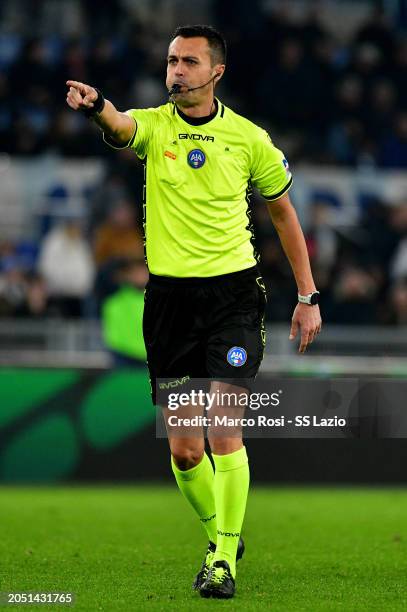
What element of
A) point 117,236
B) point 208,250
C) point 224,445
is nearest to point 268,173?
point 208,250

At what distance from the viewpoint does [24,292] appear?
1317 cm

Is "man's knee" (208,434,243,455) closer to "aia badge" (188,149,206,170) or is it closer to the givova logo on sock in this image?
the givova logo on sock

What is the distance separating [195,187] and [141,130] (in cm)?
36

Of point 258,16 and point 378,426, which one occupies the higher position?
point 258,16

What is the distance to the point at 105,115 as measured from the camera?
18.8ft

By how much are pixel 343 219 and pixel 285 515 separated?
19.5ft

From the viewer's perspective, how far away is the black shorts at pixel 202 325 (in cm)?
613

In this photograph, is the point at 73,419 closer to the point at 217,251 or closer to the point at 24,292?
the point at 24,292

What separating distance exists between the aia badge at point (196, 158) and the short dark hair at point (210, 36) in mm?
434

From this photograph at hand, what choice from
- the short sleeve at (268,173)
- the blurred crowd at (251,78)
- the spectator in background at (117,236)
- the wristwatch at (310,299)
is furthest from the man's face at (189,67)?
the blurred crowd at (251,78)

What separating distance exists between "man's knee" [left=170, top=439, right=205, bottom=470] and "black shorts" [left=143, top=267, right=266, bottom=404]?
24 cm

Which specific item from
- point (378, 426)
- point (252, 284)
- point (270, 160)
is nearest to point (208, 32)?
point (270, 160)

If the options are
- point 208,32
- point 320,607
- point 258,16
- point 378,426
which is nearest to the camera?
point 320,607

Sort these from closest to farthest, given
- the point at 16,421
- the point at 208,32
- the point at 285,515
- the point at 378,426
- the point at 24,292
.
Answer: the point at 208,32 < the point at 285,515 < the point at 378,426 < the point at 16,421 < the point at 24,292
